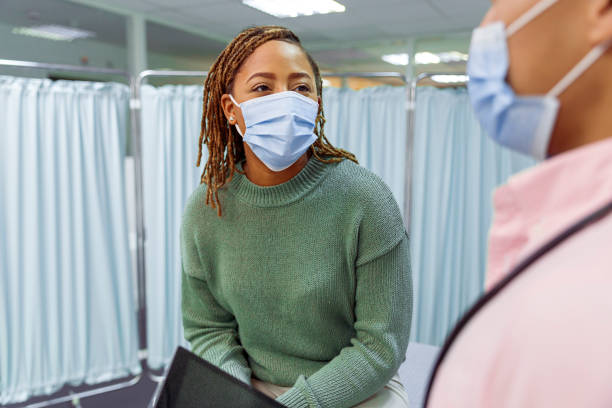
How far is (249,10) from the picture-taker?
163 inches

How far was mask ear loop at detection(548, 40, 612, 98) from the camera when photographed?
43cm

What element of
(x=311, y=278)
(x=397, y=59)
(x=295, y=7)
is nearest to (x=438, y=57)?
(x=397, y=59)

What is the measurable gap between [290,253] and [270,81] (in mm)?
403

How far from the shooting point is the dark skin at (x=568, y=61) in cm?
43

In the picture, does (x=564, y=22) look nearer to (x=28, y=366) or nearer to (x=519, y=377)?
(x=519, y=377)

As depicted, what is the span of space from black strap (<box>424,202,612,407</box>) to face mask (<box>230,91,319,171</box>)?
73cm

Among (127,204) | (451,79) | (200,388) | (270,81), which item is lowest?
(200,388)

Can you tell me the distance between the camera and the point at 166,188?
2.31 meters

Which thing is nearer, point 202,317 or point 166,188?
point 202,317

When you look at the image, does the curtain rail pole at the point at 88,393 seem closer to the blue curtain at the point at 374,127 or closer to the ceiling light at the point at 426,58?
the blue curtain at the point at 374,127

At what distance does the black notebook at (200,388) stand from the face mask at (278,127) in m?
0.47

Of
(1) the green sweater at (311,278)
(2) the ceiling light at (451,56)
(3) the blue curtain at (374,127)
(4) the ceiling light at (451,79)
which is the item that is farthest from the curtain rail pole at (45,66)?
(2) the ceiling light at (451,56)

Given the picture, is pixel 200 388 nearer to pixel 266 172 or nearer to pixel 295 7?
pixel 266 172

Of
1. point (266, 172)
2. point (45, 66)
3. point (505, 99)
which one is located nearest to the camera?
point (505, 99)
